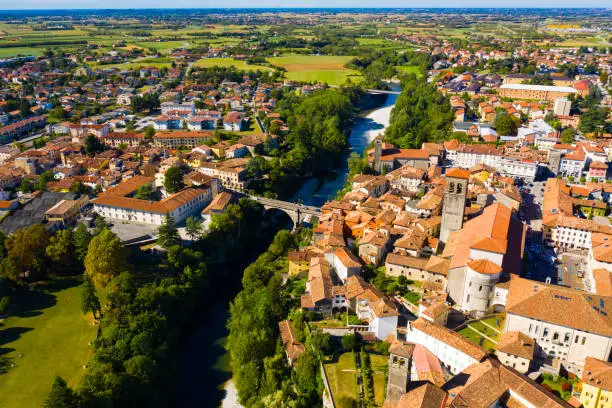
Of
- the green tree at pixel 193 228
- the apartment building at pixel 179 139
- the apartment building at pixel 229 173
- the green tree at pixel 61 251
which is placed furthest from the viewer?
the apartment building at pixel 179 139

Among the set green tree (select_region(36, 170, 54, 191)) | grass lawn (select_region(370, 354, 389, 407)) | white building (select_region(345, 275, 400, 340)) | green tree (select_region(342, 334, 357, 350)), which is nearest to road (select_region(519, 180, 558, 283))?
white building (select_region(345, 275, 400, 340))

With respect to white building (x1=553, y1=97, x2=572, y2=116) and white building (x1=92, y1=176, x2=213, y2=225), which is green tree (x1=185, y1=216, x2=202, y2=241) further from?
white building (x1=553, y1=97, x2=572, y2=116)

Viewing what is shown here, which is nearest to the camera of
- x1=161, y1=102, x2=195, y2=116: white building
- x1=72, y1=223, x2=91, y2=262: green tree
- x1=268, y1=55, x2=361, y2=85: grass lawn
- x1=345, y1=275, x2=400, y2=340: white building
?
x1=345, y1=275, x2=400, y2=340: white building

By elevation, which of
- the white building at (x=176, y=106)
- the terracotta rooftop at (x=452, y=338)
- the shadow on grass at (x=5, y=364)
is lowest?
the shadow on grass at (x=5, y=364)

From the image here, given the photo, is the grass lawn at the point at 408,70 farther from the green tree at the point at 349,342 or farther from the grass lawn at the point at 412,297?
the green tree at the point at 349,342

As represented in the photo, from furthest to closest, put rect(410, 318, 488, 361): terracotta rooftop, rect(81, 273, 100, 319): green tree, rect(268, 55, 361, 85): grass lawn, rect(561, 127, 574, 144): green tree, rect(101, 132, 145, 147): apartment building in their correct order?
rect(268, 55, 361, 85): grass lawn, rect(101, 132, 145, 147): apartment building, rect(561, 127, 574, 144): green tree, rect(81, 273, 100, 319): green tree, rect(410, 318, 488, 361): terracotta rooftop

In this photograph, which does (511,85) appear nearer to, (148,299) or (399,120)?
(399,120)

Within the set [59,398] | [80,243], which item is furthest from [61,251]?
[59,398]

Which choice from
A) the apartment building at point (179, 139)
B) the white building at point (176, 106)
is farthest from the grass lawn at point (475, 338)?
the white building at point (176, 106)
